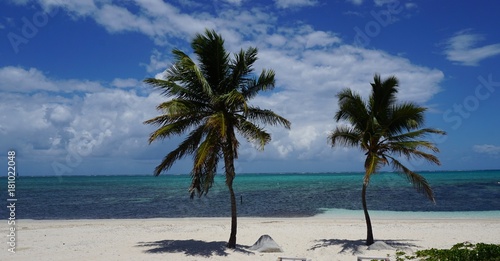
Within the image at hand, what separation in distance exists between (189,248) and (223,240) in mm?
3245

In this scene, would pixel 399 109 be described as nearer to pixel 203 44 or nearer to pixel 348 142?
pixel 348 142

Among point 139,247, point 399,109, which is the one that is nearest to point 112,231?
point 139,247

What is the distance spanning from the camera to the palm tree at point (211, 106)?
13.5m

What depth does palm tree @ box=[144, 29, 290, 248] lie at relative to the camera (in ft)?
44.4

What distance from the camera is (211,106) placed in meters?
14.2

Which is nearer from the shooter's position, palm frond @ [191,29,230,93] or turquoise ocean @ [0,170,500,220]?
palm frond @ [191,29,230,93]

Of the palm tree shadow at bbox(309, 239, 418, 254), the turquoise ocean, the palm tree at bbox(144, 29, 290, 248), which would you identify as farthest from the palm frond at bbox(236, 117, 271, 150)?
the turquoise ocean

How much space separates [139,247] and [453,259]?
11934 mm

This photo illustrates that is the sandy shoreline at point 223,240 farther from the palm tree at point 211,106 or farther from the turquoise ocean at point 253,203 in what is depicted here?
the turquoise ocean at point 253,203

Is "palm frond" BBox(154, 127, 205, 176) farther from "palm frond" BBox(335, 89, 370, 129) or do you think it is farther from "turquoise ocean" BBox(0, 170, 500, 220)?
"turquoise ocean" BBox(0, 170, 500, 220)

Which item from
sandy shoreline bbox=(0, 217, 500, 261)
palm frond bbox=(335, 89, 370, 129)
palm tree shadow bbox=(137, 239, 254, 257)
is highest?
palm frond bbox=(335, 89, 370, 129)

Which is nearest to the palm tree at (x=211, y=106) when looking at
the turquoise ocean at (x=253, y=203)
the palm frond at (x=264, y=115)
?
the palm frond at (x=264, y=115)

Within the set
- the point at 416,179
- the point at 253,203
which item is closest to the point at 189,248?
the point at 416,179

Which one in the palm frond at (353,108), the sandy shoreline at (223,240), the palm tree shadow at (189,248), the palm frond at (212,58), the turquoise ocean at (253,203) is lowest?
the turquoise ocean at (253,203)
